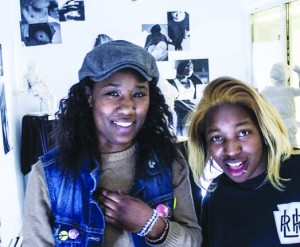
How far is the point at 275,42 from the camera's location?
4.02 metres

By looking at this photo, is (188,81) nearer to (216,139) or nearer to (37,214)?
(216,139)

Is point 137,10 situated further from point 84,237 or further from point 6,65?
point 84,237

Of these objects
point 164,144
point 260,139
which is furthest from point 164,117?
point 260,139

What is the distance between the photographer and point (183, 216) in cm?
104

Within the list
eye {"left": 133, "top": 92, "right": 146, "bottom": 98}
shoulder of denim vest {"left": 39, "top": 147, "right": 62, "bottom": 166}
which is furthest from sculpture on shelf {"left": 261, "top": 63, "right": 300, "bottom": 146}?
shoulder of denim vest {"left": 39, "top": 147, "right": 62, "bottom": 166}

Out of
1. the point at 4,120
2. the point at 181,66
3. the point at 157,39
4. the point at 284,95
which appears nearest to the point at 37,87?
the point at 4,120

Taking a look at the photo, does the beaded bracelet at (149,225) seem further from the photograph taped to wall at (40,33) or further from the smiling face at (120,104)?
the photograph taped to wall at (40,33)

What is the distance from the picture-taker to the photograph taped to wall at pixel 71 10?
4102 millimetres

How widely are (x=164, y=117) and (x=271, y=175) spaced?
14.3 inches

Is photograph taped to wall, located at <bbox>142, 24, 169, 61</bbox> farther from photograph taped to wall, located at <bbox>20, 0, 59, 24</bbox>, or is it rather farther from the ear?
the ear

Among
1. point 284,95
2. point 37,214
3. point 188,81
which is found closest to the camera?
point 37,214

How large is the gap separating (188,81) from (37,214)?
365 cm

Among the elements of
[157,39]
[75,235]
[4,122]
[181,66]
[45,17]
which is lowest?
[75,235]

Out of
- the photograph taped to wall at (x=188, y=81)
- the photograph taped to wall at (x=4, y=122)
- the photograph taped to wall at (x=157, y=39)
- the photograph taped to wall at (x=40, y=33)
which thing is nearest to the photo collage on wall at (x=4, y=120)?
the photograph taped to wall at (x=4, y=122)
